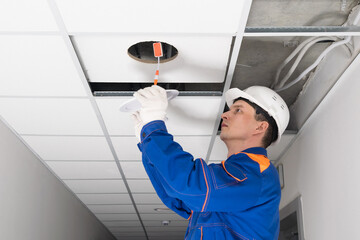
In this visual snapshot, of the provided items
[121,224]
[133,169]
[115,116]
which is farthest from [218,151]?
[121,224]

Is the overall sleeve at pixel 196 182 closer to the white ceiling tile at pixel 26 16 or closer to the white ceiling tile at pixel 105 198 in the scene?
the white ceiling tile at pixel 26 16

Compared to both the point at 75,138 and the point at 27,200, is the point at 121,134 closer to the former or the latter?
the point at 75,138

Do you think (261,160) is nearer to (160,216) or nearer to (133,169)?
(133,169)

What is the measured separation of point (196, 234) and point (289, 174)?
1.47 meters

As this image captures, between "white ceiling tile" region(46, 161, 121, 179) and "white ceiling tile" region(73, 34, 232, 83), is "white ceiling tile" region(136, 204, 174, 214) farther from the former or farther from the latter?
"white ceiling tile" region(73, 34, 232, 83)

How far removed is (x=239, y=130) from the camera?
6.48ft

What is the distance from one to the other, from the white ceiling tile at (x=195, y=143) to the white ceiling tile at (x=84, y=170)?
0.76 metres

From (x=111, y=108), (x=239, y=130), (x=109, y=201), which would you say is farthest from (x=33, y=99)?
(x=109, y=201)

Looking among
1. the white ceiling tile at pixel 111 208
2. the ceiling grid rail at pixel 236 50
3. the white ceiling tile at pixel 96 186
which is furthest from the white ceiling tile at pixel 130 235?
the ceiling grid rail at pixel 236 50

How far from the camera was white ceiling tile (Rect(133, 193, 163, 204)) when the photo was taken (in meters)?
4.34

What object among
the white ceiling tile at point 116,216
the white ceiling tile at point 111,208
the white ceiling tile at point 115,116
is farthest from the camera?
the white ceiling tile at point 116,216

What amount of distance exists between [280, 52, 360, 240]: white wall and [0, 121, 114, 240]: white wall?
2204 millimetres

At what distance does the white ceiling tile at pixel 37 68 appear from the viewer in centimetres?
182

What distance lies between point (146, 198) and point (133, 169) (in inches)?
40.9
